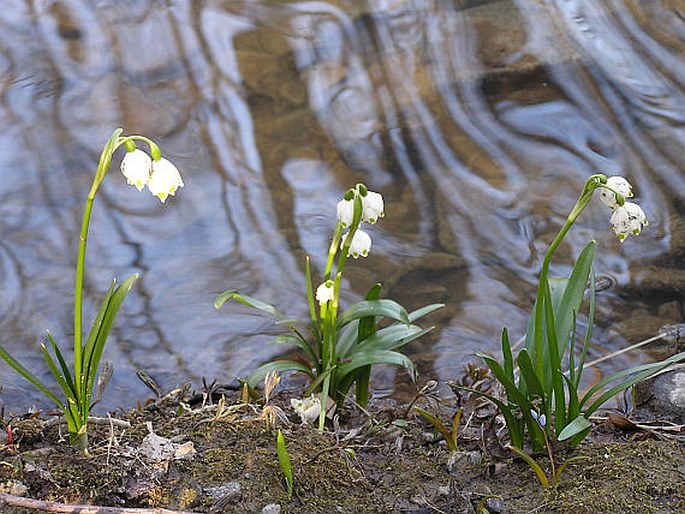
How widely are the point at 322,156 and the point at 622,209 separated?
310 cm

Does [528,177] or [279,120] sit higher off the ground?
[279,120]

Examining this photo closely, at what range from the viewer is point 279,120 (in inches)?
223

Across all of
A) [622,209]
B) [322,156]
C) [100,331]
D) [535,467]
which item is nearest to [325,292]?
[100,331]

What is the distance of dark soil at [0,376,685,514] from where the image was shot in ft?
7.50

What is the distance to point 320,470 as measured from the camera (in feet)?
8.04

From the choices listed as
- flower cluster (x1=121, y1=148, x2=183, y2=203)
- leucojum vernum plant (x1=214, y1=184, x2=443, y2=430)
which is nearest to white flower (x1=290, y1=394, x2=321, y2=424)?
leucojum vernum plant (x1=214, y1=184, x2=443, y2=430)

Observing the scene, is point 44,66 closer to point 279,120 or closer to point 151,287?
point 279,120

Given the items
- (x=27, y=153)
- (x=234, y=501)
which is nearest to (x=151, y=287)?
(x=27, y=153)

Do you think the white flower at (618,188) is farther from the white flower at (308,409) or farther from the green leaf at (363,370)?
the white flower at (308,409)

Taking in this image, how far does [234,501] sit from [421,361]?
5.76ft

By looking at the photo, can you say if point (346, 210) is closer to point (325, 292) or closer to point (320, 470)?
point (325, 292)

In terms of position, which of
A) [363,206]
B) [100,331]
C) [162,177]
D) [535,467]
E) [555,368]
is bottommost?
[535,467]

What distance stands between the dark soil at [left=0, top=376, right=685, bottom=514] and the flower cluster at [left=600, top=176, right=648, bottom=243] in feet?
2.07

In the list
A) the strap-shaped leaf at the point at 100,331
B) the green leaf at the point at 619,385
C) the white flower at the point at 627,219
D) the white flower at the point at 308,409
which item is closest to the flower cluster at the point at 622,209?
the white flower at the point at 627,219
